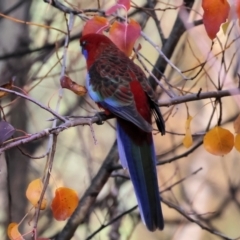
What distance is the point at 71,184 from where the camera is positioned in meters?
1.88

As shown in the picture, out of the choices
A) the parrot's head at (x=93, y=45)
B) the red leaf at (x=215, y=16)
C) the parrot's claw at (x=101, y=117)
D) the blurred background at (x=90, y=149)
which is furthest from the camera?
the blurred background at (x=90, y=149)

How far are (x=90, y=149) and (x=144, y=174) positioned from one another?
0.96 metres

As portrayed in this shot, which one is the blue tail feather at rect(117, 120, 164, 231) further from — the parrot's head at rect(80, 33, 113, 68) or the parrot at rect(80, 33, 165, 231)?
the parrot's head at rect(80, 33, 113, 68)

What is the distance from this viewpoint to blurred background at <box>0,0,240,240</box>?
72.1 inches

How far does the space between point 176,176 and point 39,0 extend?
0.99 metres

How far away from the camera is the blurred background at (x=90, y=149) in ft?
6.01

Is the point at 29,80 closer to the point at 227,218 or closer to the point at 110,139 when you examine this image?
the point at 110,139

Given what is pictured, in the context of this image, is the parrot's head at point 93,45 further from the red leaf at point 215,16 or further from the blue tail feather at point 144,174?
the red leaf at point 215,16

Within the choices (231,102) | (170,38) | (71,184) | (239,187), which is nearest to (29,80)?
(71,184)

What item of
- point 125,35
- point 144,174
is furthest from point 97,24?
point 144,174

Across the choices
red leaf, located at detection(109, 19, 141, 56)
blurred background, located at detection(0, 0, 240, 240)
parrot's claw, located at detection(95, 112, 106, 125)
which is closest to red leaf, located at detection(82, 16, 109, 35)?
red leaf, located at detection(109, 19, 141, 56)

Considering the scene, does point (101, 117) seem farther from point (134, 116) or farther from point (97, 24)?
point (97, 24)

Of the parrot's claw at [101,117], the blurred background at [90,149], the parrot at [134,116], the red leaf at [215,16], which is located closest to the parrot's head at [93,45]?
the parrot at [134,116]

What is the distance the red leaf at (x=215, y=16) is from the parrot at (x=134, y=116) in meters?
0.23
